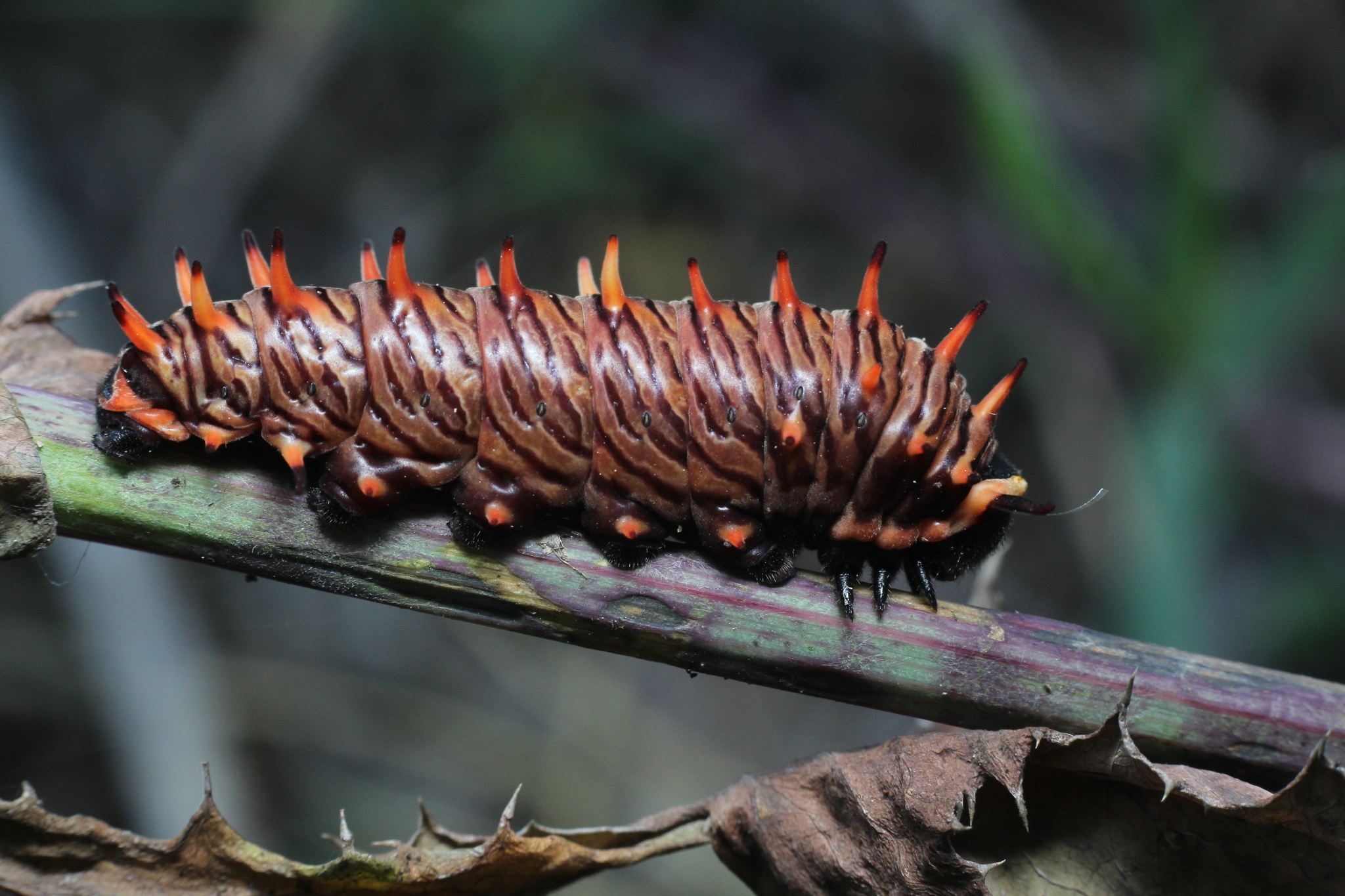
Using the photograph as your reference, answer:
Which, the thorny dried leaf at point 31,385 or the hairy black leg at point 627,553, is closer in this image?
the thorny dried leaf at point 31,385

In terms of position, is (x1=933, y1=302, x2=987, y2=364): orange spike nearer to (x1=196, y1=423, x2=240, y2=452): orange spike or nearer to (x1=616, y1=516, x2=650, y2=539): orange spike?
(x1=616, y1=516, x2=650, y2=539): orange spike

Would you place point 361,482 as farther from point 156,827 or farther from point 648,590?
point 156,827

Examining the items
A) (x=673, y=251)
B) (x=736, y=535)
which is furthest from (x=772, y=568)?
(x=673, y=251)

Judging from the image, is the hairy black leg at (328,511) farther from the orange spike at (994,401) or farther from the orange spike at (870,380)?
the orange spike at (994,401)

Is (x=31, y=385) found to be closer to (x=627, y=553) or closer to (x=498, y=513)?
(x=498, y=513)

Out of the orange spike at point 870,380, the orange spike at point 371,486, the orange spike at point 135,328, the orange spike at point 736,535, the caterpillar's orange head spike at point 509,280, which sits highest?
the caterpillar's orange head spike at point 509,280

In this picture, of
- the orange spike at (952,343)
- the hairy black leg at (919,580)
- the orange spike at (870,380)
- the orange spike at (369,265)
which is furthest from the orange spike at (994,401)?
the orange spike at (369,265)

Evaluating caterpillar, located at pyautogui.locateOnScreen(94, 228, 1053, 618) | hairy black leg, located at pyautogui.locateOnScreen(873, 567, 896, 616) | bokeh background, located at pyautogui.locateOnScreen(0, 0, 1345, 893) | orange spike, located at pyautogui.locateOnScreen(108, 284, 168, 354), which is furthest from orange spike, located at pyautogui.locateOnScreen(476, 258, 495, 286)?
bokeh background, located at pyautogui.locateOnScreen(0, 0, 1345, 893)
